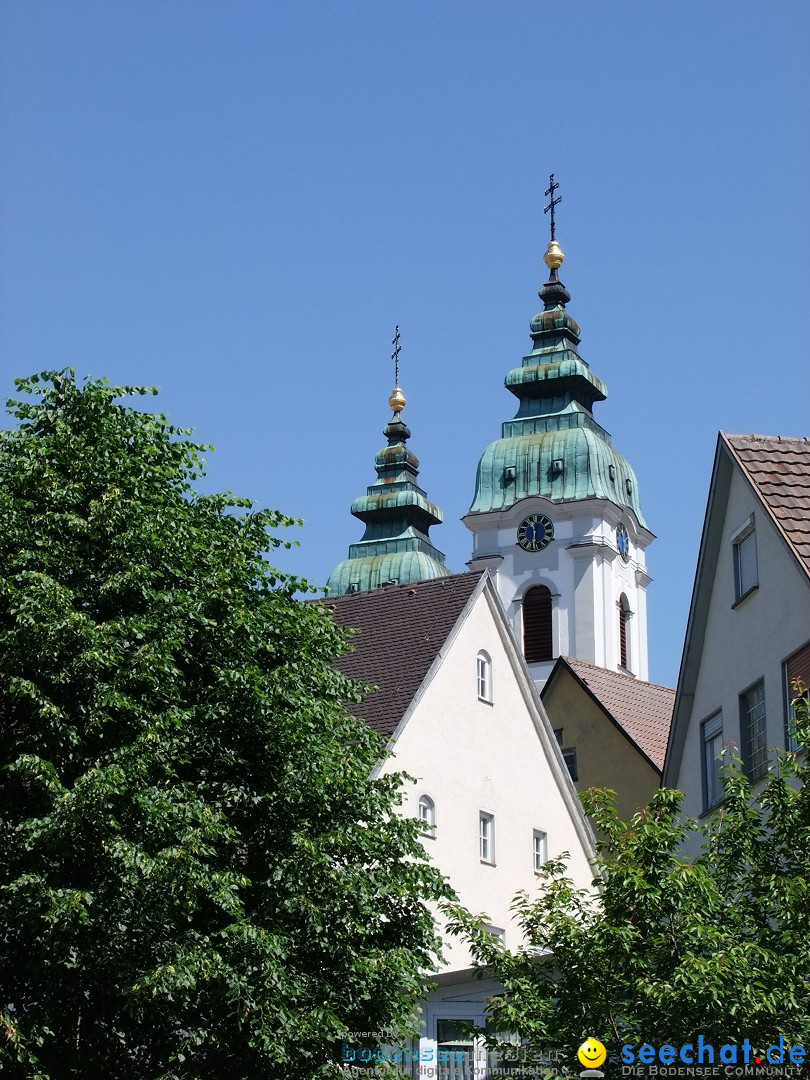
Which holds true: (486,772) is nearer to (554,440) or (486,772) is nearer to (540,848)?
(540,848)

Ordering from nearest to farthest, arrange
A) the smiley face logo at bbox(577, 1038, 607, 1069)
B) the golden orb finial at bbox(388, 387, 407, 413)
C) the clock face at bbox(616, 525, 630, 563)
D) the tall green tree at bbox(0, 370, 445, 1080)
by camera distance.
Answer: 1. the smiley face logo at bbox(577, 1038, 607, 1069)
2. the tall green tree at bbox(0, 370, 445, 1080)
3. the clock face at bbox(616, 525, 630, 563)
4. the golden orb finial at bbox(388, 387, 407, 413)

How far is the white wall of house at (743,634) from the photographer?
24203mm

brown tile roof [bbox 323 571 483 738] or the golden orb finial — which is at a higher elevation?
the golden orb finial

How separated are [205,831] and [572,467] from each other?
8345 cm

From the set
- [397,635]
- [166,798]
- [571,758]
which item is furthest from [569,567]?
[166,798]

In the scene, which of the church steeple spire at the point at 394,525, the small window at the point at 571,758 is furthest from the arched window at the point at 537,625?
the small window at the point at 571,758

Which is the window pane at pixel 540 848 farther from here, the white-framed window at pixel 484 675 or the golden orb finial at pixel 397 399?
the golden orb finial at pixel 397 399

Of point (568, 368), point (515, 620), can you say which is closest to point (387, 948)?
point (515, 620)

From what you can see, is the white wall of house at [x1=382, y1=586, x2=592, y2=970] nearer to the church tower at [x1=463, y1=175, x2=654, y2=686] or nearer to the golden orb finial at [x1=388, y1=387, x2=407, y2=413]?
the church tower at [x1=463, y1=175, x2=654, y2=686]

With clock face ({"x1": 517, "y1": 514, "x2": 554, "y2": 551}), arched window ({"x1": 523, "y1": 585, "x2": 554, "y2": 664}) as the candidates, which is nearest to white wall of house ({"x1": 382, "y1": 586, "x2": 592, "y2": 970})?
arched window ({"x1": 523, "y1": 585, "x2": 554, "y2": 664})

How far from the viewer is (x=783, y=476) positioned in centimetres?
2514

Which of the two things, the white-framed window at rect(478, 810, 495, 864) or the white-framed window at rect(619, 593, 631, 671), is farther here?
the white-framed window at rect(619, 593, 631, 671)

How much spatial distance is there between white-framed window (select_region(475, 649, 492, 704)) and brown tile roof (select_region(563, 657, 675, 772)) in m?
5.51

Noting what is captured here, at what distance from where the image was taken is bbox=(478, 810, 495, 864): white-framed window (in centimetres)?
3641
